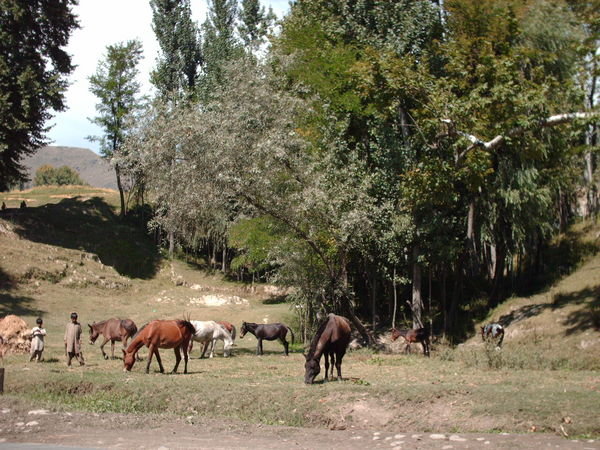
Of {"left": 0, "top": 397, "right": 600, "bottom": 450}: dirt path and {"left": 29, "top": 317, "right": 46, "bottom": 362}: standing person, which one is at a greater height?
{"left": 29, "top": 317, "right": 46, "bottom": 362}: standing person

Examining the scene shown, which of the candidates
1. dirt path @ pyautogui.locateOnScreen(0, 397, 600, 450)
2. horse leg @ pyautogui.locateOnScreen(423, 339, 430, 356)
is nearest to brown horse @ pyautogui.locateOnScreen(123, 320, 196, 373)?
dirt path @ pyautogui.locateOnScreen(0, 397, 600, 450)

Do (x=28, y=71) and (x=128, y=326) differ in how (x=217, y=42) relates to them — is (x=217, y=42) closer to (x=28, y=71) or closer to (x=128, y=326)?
(x=28, y=71)

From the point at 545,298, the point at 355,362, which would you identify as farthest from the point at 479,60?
the point at 355,362

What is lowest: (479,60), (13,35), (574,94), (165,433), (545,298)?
(165,433)

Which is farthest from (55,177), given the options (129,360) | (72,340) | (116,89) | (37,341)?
(129,360)

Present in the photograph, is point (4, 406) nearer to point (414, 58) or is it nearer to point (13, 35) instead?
point (414, 58)

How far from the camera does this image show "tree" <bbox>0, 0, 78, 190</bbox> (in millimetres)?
46094

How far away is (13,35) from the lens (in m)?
48.2

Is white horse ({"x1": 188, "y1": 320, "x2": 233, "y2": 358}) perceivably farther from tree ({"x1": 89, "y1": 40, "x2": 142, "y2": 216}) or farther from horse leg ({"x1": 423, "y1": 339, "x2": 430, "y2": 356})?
tree ({"x1": 89, "y1": 40, "x2": 142, "y2": 216})

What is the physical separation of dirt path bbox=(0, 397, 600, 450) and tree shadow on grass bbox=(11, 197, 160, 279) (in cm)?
4042

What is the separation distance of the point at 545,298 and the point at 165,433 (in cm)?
2384

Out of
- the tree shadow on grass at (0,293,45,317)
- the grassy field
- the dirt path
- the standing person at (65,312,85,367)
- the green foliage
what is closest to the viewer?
the dirt path

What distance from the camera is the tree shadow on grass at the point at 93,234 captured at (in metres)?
53.3

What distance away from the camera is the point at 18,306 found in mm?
38000
